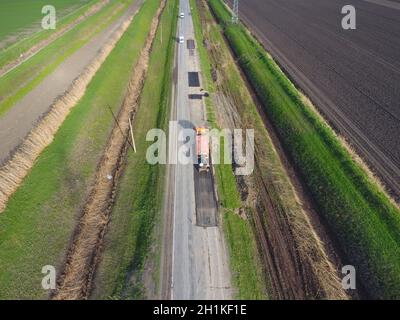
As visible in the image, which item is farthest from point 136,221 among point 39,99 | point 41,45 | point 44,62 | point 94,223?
point 41,45

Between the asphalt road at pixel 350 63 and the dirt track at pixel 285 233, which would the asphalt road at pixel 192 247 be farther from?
the asphalt road at pixel 350 63

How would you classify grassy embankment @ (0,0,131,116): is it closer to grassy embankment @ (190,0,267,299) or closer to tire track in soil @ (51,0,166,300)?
tire track in soil @ (51,0,166,300)

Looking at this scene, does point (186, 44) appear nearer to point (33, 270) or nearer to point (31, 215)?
point (31, 215)

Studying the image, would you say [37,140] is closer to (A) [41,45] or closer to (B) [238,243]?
(B) [238,243]

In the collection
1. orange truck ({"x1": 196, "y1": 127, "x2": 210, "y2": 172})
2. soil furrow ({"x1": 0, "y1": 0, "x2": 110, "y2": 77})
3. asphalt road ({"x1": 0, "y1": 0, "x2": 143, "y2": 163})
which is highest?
soil furrow ({"x1": 0, "y1": 0, "x2": 110, "y2": 77})

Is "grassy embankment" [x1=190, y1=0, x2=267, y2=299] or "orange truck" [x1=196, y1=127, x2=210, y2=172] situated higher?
"orange truck" [x1=196, y1=127, x2=210, y2=172]

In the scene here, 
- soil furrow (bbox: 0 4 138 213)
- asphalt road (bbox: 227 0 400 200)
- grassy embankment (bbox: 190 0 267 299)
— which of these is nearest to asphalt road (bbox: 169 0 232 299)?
grassy embankment (bbox: 190 0 267 299)
